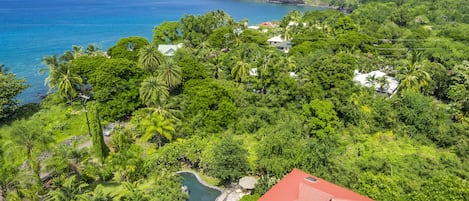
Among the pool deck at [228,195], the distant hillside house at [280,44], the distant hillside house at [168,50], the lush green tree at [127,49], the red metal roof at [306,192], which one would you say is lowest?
the pool deck at [228,195]

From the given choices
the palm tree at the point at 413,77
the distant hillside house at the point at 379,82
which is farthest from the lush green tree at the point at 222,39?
the palm tree at the point at 413,77

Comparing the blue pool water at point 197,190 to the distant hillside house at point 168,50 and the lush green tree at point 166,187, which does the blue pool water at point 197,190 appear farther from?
the distant hillside house at point 168,50

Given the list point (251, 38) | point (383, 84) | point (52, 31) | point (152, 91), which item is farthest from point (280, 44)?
point (52, 31)

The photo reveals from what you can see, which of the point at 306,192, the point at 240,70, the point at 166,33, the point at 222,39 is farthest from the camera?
the point at 166,33

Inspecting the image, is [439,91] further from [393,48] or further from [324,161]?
[324,161]

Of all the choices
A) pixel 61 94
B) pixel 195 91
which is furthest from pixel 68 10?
pixel 195 91

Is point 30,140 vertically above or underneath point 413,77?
above

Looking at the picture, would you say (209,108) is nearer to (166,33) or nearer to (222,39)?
(222,39)
